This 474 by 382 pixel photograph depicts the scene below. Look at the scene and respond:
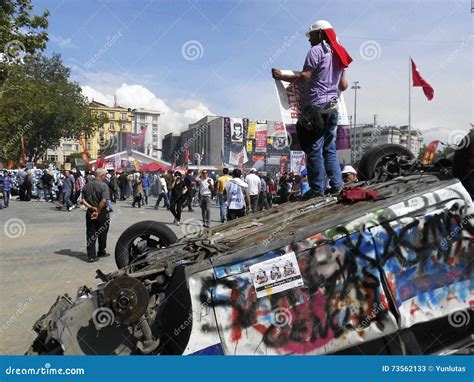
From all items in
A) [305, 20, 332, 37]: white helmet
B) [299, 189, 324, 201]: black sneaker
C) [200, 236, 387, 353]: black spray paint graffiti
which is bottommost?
[200, 236, 387, 353]: black spray paint graffiti

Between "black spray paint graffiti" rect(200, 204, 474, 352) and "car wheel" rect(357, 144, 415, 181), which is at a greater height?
"car wheel" rect(357, 144, 415, 181)

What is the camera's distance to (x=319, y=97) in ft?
14.7

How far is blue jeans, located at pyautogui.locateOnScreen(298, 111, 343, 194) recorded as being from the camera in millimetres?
4520

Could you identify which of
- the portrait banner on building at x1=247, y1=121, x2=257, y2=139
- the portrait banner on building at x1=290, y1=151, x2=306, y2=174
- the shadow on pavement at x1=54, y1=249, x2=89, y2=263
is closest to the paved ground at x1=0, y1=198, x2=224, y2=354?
the shadow on pavement at x1=54, y1=249, x2=89, y2=263

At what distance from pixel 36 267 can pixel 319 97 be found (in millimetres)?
5764

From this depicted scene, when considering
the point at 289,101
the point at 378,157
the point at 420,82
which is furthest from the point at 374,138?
the point at 289,101

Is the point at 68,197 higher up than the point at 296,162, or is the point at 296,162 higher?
the point at 296,162

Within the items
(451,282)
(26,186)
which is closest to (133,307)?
(451,282)

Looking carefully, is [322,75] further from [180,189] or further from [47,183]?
[47,183]

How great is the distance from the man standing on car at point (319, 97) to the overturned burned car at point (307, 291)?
1474mm

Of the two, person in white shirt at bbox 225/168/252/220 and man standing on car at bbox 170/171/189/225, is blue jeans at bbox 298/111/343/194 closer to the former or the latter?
person in white shirt at bbox 225/168/252/220

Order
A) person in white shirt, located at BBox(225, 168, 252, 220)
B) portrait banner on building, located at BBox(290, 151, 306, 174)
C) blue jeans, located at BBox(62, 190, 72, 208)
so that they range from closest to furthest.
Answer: person in white shirt, located at BBox(225, 168, 252, 220) < blue jeans, located at BBox(62, 190, 72, 208) < portrait banner on building, located at BBox(290, 151, 306, 174)

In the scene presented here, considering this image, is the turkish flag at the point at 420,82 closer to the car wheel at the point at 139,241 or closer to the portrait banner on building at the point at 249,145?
the car wheel at the point at 139,241

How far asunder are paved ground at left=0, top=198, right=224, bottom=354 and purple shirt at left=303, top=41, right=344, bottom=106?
382 cm
